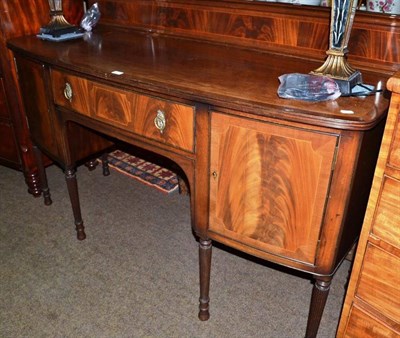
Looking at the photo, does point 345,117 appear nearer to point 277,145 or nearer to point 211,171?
→ point 277,145

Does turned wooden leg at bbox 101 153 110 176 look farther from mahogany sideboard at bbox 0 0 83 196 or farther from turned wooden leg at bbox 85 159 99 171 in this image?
mahogany sideboard at bbox 0 0 83 196

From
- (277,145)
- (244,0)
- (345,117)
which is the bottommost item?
(277,145)

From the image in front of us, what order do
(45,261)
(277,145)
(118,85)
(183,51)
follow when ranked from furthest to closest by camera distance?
(45,261) < (183,51) < (118,85) < (277,145)

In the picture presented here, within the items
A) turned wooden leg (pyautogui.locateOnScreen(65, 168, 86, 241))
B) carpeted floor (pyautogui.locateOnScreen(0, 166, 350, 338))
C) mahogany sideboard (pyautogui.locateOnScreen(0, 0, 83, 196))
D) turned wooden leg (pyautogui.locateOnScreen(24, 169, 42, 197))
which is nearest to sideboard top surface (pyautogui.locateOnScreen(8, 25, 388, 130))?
mahogany sideboard (pyautogui.locateOnScreen(0, 0, 83, 196))

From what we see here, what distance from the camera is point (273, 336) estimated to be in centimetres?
162

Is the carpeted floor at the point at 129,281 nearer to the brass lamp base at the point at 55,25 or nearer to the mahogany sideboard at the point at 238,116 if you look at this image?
the mahogany sideboard at the point at 238,116

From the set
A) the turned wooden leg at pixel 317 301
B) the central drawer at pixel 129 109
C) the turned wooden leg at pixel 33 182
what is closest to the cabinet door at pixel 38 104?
the central drawer at pixel 129 109

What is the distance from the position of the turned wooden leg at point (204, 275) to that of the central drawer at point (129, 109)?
0.38 meters

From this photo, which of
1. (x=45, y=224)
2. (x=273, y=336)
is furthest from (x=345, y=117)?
(x=45, y=224)

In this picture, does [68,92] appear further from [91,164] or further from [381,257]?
[381,257]

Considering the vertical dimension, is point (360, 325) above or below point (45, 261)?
above

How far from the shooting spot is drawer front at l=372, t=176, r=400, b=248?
1071 millimetres

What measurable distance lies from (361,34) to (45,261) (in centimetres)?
166

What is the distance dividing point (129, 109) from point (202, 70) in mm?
291
